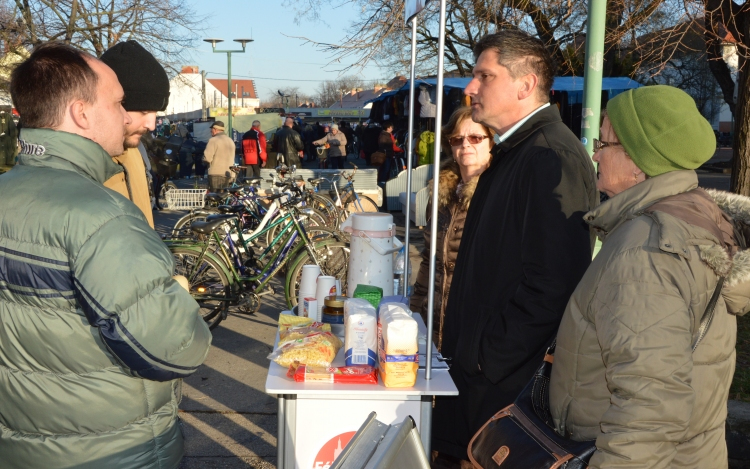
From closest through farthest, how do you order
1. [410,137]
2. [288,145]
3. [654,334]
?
1. [654,334]
2. [410,137]
3. [288,145]

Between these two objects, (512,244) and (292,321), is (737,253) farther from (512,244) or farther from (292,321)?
(292,321)

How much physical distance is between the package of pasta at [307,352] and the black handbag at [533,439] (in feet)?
2.09

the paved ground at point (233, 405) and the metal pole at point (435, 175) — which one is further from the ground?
the metal pole at point (435, 175)

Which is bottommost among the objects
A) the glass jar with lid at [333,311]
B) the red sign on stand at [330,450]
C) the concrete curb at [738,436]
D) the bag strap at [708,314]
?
the concrete curb at [738,436]

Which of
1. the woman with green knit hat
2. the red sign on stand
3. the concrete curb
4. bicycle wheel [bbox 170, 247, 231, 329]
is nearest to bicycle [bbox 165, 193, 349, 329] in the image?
bicycle wheel [bbox 170, 247, 231, 329]

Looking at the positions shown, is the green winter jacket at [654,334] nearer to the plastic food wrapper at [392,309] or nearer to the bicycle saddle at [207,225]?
the plastic food wrapper at [392,309]

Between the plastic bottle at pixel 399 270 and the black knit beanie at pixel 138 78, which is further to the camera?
the plastic bottle at pixel 399 270

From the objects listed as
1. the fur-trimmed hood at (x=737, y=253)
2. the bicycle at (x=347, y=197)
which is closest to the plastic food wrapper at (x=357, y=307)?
the fur-trimmed hood at (x=737, y=253)

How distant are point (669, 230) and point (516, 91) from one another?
1204mm

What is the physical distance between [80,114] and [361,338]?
3.74 feet

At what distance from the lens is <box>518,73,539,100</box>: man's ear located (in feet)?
8.77

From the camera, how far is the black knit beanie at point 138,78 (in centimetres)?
272

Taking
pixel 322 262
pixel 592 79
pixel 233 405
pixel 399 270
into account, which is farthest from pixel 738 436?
pixel 322 262

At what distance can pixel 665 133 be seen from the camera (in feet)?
5.98
